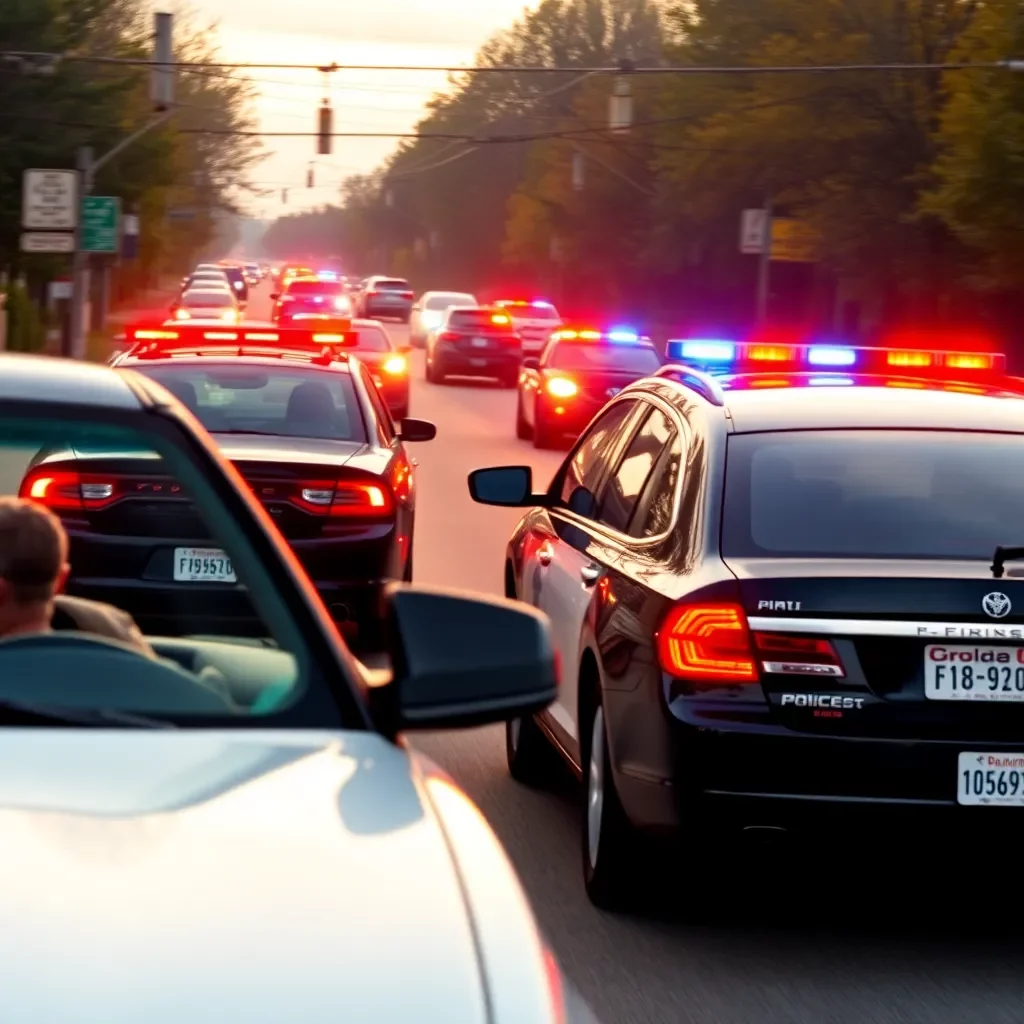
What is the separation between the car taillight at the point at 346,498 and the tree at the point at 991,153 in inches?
1142

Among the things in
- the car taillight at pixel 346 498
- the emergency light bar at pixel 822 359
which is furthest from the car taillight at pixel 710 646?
the car taillight at pixel 346 498

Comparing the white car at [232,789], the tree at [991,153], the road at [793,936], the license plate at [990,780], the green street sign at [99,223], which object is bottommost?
the road at [793,936]

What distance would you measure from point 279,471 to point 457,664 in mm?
7241

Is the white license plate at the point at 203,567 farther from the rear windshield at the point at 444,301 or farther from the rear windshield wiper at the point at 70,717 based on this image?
the rear windshield at the point at 444,301

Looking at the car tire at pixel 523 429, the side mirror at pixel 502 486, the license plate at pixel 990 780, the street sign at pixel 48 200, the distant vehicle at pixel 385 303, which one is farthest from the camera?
the distant vehicle at pixel 385 303

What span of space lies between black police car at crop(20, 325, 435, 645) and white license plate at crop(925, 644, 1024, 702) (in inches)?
91.1

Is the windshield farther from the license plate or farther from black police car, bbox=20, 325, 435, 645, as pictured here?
black police car, bbox=20, 325, 435, 645

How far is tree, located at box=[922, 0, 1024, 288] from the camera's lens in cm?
3850

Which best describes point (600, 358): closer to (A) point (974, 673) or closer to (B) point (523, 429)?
(B) point (523, 429)

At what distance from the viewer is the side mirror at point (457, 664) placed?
10.9 feet

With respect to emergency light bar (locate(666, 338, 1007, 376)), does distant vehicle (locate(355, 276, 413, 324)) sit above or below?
below

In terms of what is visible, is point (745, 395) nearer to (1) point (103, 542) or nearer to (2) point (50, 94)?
(1) point (103, 542)

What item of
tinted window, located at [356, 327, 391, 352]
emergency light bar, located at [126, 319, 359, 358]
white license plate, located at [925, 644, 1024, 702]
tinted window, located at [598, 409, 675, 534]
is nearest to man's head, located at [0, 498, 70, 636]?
white license plate, located at [925, 644, 1024, 702]

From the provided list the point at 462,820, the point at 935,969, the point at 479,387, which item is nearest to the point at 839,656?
the point at 935,969
